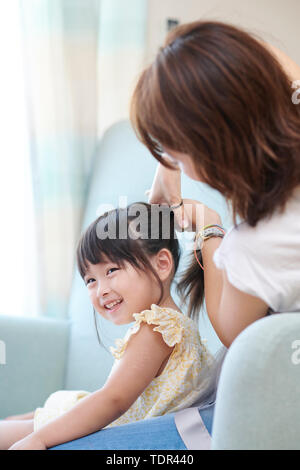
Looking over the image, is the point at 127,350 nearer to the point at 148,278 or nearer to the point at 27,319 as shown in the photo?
the point at 148,278

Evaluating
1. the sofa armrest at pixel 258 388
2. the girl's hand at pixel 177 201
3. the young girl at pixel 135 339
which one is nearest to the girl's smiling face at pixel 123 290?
the young girl at pixel 135 339

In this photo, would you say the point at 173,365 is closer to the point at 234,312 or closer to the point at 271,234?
the point at 234,312

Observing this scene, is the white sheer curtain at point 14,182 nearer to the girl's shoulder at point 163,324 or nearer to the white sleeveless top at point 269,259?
the girl's shoulder at point 163,324

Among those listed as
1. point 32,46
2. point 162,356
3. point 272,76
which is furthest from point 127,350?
point 32,46

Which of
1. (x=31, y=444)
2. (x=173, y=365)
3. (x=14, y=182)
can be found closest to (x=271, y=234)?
(x=173, y=365)

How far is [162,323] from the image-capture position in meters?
0.92

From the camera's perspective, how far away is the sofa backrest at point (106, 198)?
51.9 inches

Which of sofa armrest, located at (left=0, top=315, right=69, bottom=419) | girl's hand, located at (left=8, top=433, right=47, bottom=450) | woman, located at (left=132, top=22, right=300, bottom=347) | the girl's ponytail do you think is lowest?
sofa armrest, located at (left=0, top=315, right=69, bottom=419)

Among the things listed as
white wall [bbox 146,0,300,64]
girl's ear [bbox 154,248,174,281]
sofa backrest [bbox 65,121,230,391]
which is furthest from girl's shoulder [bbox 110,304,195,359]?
white wall [bbox 146,0,300,64]

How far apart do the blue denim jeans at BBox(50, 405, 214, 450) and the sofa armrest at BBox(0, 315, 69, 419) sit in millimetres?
468

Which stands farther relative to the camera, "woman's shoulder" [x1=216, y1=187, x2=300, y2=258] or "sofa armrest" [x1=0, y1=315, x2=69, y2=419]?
"sofa armrest" [x1=0, y1=315, x2=69, y2=419]

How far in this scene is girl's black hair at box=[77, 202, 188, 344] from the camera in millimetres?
1004

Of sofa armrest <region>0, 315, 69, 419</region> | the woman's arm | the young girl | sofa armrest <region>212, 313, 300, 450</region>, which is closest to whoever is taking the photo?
sofa armrest <region>212, 313, 300, 450</region>

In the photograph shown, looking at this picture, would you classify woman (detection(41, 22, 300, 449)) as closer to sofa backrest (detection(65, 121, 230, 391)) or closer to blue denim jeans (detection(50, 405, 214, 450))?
blue denim jeans (detection(50, 405, 214, 450))
